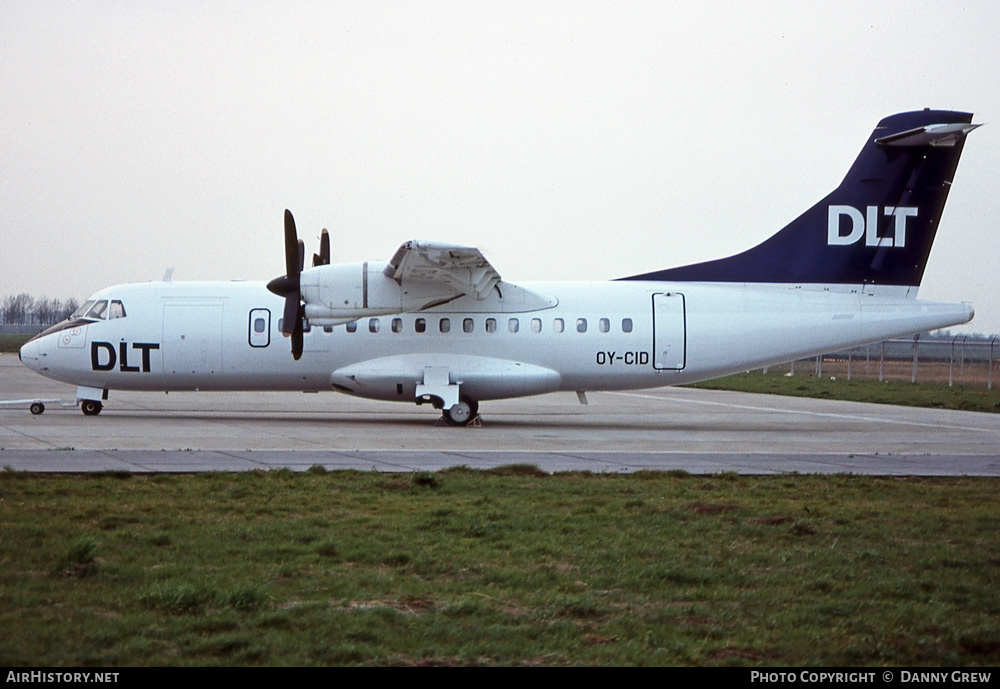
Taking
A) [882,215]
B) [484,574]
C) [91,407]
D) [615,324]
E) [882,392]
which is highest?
[882,215]

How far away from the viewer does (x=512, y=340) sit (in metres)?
22.6

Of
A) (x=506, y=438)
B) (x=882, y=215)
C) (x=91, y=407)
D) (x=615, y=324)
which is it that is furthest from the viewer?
(x=91, y=407)

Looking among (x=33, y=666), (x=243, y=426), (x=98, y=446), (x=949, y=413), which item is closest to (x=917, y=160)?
(x=949, y=413)

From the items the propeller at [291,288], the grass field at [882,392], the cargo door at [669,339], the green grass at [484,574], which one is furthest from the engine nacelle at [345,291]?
the grass field at [882,392]

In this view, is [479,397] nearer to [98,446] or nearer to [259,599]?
[98,446]

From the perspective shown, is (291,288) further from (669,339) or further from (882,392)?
(882,392)

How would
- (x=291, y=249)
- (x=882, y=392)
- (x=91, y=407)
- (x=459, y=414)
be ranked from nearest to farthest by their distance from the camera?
(x=291, y=249) → (x=459, y=414) → (x=91, y=407) → (x=882, y=392)

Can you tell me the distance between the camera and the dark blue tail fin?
22359 mm

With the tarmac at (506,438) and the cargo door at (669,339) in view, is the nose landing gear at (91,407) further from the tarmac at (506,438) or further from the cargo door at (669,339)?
the cargo door at (669,339)

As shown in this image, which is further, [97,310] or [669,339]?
[97,310]

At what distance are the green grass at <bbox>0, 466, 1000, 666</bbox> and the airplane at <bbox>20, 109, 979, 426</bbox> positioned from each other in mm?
10313

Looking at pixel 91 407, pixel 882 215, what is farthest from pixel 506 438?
pixel 91 407

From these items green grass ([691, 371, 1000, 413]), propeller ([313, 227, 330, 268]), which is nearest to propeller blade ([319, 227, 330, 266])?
propeller ([313, 227, 330, 268])

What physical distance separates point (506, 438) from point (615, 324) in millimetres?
4562
